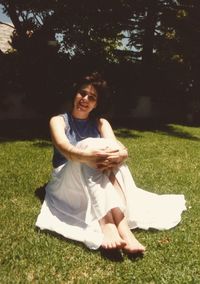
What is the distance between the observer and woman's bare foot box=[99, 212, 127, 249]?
4109mm

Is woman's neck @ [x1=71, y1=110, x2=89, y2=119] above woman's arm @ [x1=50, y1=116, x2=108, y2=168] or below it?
above

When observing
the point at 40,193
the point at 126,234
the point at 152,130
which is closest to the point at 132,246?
the point at 126,234

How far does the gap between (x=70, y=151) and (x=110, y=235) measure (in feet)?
3.61

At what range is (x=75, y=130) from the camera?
5.58m

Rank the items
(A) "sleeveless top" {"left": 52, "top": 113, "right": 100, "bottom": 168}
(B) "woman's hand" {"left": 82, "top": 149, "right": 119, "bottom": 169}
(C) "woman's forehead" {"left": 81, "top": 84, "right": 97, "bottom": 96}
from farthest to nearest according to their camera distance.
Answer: (A) "sleeveless top" {"left": 52, "top": 113, "right": 100, "bottom": 168}
(C) "woman's forehead" {"left": 81, "top": 84, "right": 97, "bottom": 96}
(B) "woman's hand" {"left": 82, "top": 149, "right": 119, "bottom": 169}

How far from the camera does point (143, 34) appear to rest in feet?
72.6

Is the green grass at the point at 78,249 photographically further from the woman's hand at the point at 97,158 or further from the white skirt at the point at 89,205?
the woman's hand at the point at 97,158

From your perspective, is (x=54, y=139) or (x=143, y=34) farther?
(x=143, y=34)

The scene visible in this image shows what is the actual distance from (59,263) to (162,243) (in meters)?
1.29

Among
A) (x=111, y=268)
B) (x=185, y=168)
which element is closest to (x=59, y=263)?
(x=111, y=268)

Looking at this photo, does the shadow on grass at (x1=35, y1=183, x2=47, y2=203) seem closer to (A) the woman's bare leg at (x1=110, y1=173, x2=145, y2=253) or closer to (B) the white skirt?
(B) the white skirt

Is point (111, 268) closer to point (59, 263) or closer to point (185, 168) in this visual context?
point (59, 263)

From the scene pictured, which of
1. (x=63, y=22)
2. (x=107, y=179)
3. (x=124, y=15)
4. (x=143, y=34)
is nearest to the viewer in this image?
(x=107, y=179)

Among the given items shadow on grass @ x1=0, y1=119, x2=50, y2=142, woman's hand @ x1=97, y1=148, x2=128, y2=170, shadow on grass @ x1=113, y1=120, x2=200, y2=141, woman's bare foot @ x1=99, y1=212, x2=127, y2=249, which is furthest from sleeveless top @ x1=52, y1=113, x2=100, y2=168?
shadow on grass @ x1=113, y1=120, x2=200, y2=141
